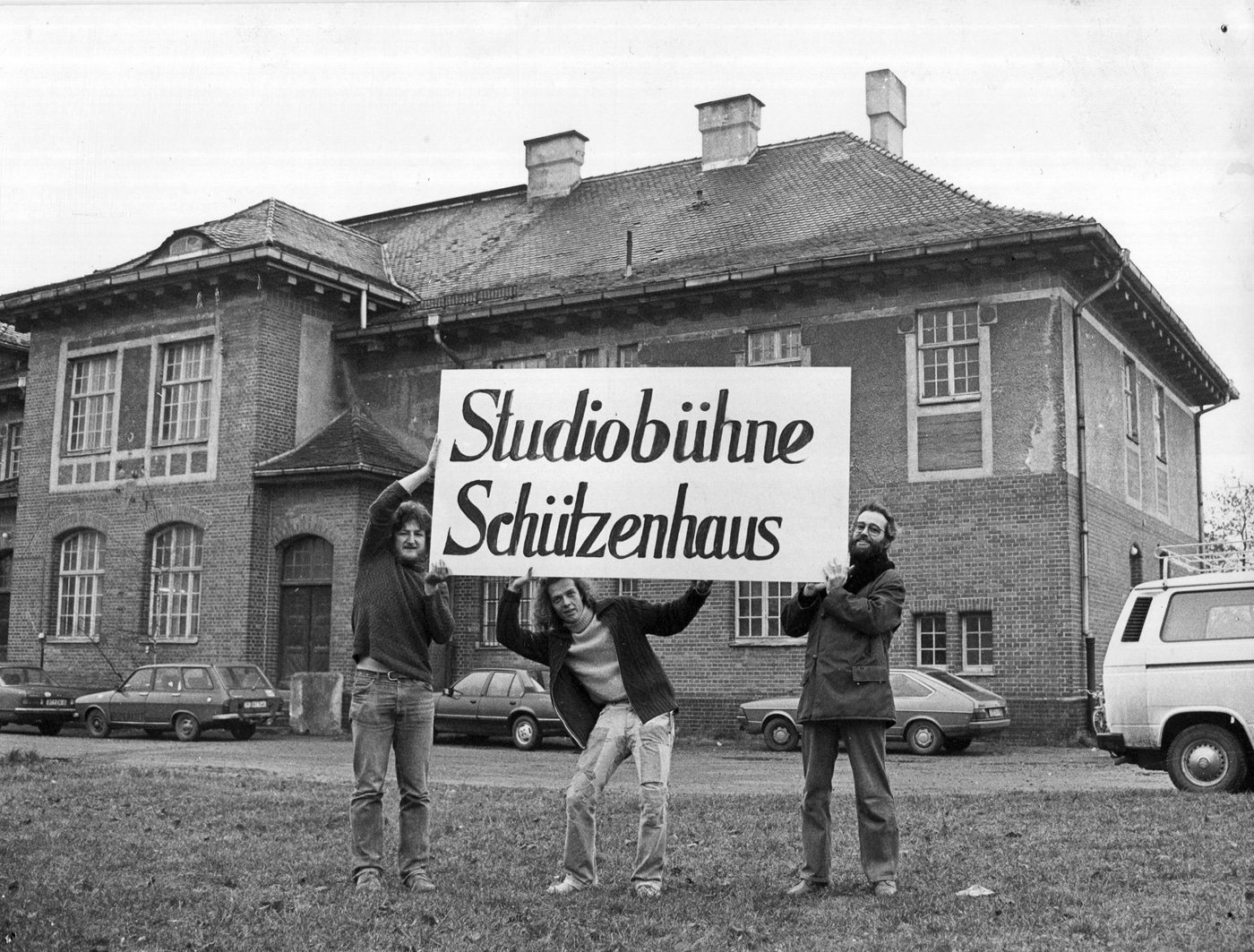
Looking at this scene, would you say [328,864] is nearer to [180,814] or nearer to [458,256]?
[180,814]

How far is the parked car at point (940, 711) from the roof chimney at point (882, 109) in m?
13.0

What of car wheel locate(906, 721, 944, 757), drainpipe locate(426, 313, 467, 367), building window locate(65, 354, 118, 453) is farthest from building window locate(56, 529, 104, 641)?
car wheel locate(906, 721, 944, 757)

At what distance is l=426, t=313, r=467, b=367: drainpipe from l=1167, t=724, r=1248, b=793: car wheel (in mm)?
16925

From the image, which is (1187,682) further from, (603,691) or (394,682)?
(394,682)

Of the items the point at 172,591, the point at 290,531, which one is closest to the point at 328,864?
the point at 290,531

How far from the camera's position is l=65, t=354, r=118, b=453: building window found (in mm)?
28984

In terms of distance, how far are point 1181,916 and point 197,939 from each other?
440cm

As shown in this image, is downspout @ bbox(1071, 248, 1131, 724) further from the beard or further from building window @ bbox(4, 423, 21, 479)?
building window @ bbox(4, 423, 21, 479)

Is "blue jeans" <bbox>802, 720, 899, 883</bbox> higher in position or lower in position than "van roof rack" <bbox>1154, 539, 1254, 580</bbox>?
lower

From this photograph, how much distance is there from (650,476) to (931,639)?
16.4 metres

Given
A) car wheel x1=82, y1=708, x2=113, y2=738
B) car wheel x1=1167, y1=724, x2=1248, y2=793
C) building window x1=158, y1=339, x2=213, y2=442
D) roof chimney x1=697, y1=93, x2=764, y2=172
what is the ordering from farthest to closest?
1. roof chimney x1=697, y1=93, x2=764, y2=172
2. building window x1=158, y1=339, x2=213, y2=442
3. car wheel x1=82, y1=708, x2=113, y2=738
4. car wheel x1=1167, y1=724, x2=1248, y2=793

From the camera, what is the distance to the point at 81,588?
2897 centimetres

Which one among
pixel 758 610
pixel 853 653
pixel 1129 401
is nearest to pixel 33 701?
pixel 758 610

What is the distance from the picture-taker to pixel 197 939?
609 centimetres
